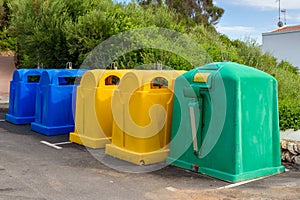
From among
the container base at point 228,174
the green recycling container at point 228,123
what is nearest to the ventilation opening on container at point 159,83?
the green recycling container at point 228,123

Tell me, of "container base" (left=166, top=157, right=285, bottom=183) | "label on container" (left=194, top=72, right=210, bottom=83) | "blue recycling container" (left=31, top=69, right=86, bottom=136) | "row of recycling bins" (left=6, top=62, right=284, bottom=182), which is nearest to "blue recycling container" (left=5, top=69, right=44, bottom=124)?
"blue recycling container" (left=31, top=69, right=86, bottom=136)

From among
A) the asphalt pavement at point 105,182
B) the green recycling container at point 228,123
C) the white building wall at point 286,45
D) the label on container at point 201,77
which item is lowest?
the asphalt pavement at point 105,182

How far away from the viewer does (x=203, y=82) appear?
17.3 feet

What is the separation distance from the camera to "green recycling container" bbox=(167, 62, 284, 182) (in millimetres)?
4984

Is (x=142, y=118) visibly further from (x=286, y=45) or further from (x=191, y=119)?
(x=286, y=45)

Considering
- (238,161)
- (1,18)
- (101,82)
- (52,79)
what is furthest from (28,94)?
(1,18)

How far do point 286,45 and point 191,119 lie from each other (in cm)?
2846

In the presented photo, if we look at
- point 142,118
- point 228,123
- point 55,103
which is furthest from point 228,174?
point 55,103

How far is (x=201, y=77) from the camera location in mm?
5320

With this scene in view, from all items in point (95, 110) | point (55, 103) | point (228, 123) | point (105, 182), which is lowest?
point (105, 182)

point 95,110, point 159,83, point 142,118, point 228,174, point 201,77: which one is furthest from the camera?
point 95,110

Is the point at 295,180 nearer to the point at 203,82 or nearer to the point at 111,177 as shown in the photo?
the point at 203,82

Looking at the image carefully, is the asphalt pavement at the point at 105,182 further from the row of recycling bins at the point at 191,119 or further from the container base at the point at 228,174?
the row of recycling bins at the point at 191,119

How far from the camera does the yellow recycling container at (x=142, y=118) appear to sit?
5.77 metres
